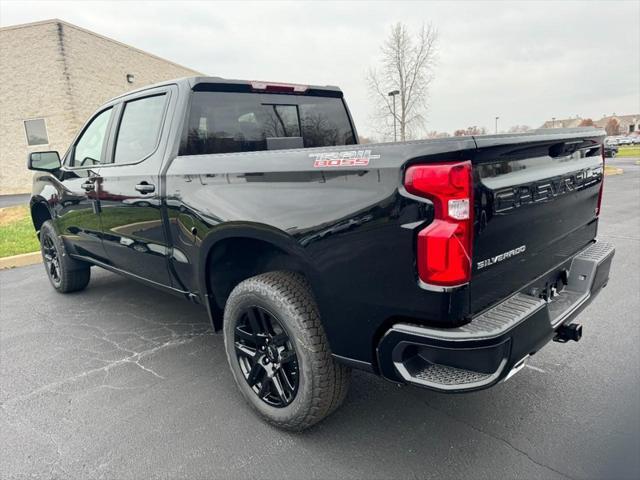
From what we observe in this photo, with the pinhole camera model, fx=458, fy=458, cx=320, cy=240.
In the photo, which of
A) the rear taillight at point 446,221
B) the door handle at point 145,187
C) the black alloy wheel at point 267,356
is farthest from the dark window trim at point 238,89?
the rear taillight at point 446,221

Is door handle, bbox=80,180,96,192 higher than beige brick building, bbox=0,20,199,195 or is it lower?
lower

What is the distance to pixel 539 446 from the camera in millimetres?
2307

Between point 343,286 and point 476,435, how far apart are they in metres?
1.15

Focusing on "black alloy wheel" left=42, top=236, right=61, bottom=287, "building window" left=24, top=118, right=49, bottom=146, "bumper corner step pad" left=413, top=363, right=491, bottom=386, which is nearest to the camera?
"bumper corner step pad" left=413, top=363, right=491, bottom=386

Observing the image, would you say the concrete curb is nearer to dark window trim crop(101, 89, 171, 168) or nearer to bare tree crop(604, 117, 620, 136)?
dark window trim crop(101, 89, 171, 168)

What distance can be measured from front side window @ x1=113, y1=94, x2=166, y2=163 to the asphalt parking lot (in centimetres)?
153

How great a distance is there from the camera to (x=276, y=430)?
2537 mm

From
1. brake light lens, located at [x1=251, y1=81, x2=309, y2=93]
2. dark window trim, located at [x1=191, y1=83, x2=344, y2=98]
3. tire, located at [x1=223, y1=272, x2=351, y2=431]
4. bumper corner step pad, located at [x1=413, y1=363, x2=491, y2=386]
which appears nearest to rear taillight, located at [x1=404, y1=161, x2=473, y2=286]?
bumper corner step pad, located at [x1=413, y1=363, x2=491, y2=386]

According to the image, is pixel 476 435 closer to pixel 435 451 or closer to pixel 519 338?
pixel 435 451

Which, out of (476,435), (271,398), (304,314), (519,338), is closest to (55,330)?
(271,398)

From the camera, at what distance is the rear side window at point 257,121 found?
3104 mm

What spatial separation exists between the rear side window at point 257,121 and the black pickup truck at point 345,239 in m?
0.01

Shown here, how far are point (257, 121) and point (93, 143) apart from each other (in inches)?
68.1

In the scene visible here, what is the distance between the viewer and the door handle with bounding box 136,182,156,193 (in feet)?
10.2
